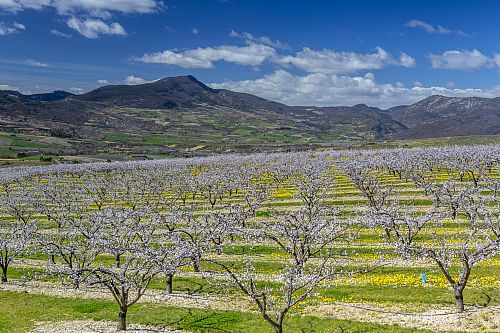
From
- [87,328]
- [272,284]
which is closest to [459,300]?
[272,284]

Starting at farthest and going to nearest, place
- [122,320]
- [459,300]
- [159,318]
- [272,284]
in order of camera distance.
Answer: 1. [272,284]
2. [159,318]
3. [122,320]
4. [459,300]

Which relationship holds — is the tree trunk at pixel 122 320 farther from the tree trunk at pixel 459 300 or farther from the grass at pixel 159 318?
the tree trunk at pixel 459 300

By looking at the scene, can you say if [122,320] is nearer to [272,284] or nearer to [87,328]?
[87,328]

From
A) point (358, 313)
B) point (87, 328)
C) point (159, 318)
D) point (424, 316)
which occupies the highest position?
point (424, 316)

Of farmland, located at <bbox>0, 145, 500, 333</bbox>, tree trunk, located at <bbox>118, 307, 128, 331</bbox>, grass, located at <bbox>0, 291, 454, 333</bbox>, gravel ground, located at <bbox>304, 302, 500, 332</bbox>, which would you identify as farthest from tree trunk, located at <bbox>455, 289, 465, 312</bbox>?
tree trunk, located at <bbox>118, 307, 128, 331</bbox>

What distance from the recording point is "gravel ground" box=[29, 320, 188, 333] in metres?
24.1

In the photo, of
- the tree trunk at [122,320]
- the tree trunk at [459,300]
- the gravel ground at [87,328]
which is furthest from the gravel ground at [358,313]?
the tree trunk at [122,320]

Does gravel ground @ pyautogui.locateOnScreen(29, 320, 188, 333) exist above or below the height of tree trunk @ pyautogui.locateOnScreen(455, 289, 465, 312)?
below

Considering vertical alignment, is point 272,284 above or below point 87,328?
above

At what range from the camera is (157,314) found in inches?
1043

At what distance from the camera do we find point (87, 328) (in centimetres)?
2459

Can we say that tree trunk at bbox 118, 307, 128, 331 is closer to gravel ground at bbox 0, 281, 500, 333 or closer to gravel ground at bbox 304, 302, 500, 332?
gravel ground at bbox 0, 281, 500, 333

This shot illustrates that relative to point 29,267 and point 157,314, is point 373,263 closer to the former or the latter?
point 157,314

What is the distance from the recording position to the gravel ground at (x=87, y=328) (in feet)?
79.2
